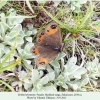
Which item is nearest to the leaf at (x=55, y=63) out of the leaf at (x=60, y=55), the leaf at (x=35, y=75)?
the leaf at (x=60, y=55)

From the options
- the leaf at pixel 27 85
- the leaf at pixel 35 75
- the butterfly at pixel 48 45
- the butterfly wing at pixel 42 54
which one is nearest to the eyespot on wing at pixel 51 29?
the butterfly at pixel 48 45

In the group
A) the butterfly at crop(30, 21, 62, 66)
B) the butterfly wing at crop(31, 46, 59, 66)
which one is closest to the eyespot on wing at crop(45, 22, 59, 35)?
the butterfly at crop(30, 21, 62, 66)

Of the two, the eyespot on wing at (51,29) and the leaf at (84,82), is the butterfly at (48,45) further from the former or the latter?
the leaf at (84,82)

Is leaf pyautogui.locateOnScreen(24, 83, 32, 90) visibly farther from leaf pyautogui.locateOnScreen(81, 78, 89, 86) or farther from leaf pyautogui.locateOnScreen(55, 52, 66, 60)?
leaf pyautogui.locateOnScreen(81, 78, 89, 86)

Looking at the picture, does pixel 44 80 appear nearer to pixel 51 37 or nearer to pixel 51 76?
pixel 51 76

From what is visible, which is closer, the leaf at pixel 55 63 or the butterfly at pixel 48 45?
the butterfly at pixel 48 45

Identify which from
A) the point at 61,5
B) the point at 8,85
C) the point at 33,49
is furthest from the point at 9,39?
the point at 61,5

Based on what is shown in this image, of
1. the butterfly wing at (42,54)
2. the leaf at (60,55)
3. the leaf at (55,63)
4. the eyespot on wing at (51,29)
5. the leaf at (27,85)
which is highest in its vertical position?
the eyespot on wing at (51,29)

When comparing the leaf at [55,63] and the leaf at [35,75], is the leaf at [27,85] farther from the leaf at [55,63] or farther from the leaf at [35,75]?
the leaf at [55,63]

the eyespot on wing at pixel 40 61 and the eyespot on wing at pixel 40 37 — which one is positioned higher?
the eyespot on wing at pixel 40 37
